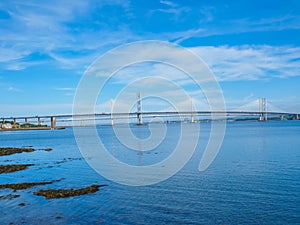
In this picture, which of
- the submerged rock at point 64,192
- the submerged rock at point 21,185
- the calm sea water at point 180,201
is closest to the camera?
the calm sea water at point 180,201

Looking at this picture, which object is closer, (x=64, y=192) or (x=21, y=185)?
(x=64, y=192)

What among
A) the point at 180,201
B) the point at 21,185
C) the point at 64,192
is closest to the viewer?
the point at 180,201

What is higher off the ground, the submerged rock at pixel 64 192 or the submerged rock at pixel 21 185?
the submerged rock at pixel 64 192

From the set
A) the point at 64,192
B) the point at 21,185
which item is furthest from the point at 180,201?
the point at 21,185

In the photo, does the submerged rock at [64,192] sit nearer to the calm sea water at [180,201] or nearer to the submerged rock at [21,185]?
the calm sea water at [180,201]

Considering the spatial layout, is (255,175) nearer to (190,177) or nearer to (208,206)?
(190,177)

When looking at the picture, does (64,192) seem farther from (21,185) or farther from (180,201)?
(180,201)

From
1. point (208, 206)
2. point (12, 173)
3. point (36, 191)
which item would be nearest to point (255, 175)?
point (208, 206)

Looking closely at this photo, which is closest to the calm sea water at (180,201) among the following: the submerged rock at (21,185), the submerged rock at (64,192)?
the submerged rock at (64,192)

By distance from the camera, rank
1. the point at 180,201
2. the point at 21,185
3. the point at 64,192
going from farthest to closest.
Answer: the point at 21,185 < the point at 64,192 < the point at 180,201

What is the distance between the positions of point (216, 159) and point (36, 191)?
16907mm

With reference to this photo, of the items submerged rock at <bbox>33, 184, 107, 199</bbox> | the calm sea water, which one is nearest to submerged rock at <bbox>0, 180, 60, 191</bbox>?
the calm sea water

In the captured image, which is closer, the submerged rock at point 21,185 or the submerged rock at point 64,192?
the submerged rock at point 64,192

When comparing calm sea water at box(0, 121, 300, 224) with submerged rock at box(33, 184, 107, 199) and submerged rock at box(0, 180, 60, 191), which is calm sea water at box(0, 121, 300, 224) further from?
submerged rock at box(0, 180, 60, 191)
